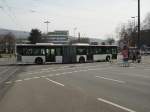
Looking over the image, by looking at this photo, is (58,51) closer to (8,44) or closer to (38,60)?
(38,60)

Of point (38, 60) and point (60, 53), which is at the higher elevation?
point (60, 53)

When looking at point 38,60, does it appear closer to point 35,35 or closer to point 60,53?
point 60,53

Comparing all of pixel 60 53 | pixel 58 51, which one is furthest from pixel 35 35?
A: pixel 58 51

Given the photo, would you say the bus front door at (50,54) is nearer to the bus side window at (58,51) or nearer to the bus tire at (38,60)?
the bus side window at (58,51)

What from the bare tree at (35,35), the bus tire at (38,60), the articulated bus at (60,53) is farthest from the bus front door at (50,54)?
the bare tree at (35,35)

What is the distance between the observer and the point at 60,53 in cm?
4556

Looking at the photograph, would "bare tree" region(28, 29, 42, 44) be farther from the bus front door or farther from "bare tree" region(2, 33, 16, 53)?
the bus front door

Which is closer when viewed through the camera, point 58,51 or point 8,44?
point 58,51

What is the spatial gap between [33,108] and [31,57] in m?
34.0

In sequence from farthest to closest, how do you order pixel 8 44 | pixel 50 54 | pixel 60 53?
pixel 8 44 → pixel 60 53 → pixel 50 54

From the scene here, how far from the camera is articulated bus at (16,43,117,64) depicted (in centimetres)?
4324

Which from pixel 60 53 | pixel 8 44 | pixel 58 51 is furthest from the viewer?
pixel 8 44

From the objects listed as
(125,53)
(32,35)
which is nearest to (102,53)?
(125,53)

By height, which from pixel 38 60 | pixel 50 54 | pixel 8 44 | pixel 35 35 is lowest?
pixel 38 60
